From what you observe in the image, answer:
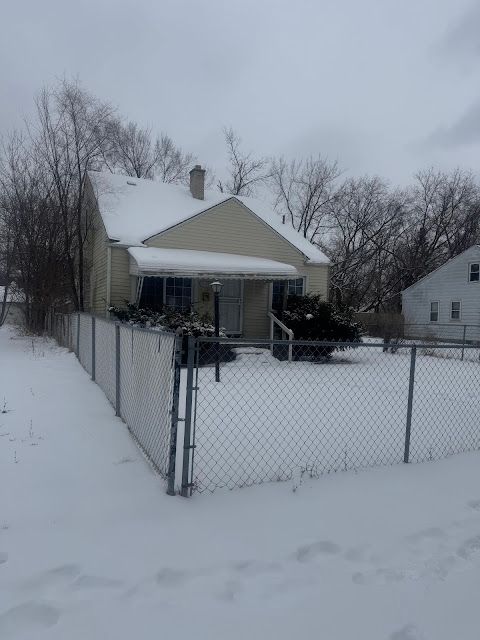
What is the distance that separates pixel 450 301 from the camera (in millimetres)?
26141

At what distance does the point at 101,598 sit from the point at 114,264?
41.4 ft

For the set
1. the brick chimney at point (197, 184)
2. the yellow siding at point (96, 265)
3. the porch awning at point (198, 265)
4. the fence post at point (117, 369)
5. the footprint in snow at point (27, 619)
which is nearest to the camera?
the footprint in snow at point (27, 619)

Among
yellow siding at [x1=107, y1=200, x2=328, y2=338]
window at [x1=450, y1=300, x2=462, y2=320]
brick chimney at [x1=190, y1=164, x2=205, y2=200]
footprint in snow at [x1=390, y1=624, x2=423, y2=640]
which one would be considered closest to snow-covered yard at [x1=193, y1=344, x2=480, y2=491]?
footprint in snow at [x1=390, y1=624, x2=423, y2=640]

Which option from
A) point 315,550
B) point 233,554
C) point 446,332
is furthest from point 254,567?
point 446,332

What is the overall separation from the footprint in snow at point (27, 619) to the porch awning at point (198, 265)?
429 inches

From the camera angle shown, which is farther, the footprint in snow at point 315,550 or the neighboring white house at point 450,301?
the neighboring white house at point 450,301

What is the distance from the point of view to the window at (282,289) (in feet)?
54.4

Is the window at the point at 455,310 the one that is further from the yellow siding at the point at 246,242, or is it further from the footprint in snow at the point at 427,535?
the footprint in snow at the point at 427,535

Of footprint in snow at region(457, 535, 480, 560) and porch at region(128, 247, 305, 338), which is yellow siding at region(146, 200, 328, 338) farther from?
footprint in snow at region(457, 535, 480, 560)

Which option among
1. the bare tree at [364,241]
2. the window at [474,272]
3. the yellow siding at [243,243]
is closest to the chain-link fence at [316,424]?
the yellow siding at [243,243]

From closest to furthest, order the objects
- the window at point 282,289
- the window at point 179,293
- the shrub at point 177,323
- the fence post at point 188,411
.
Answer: the fence post at point 188,411, the shrub at point 177,323, the window at point 179,293, the window at point 282,289

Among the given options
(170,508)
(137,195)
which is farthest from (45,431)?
(137,195)

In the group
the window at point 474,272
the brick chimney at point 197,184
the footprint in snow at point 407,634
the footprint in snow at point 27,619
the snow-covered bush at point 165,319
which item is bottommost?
the footprint in snow at point 407,634

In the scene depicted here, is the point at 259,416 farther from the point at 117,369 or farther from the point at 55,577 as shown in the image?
the point at 55,577
